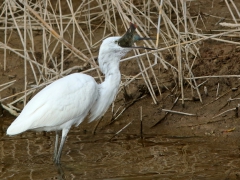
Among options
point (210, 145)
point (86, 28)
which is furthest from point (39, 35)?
point (210, 145)

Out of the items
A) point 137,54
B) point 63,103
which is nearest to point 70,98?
point 63,103

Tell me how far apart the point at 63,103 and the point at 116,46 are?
0.77 metres

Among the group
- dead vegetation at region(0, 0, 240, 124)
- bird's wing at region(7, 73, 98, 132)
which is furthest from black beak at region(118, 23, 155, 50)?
bird's wing at region(7, 73, 98, 132)

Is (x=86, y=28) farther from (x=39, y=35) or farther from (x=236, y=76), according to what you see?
(x=236, y=76)

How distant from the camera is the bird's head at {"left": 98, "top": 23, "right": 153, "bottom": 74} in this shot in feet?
19.4

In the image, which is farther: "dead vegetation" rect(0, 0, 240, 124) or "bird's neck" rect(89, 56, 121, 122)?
"dead vegetation" rect(0, 0, 240, 124)

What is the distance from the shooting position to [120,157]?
6.18 m

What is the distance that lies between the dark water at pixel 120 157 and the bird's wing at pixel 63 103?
0.46 metres

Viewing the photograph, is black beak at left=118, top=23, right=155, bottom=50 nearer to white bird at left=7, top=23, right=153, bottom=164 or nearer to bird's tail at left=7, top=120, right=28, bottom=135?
white bird at left=7, top=23, right=153, bottom=164

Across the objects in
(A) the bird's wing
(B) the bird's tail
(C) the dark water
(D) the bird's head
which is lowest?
(C) the dark water

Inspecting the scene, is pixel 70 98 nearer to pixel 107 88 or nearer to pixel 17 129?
pixel 107 88

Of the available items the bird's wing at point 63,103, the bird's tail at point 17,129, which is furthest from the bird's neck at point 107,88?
the bird's tail at point 17,129

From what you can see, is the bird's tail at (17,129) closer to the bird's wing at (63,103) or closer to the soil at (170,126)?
the bird's wing at (63,103)

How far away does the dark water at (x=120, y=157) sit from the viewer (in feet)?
18.4
